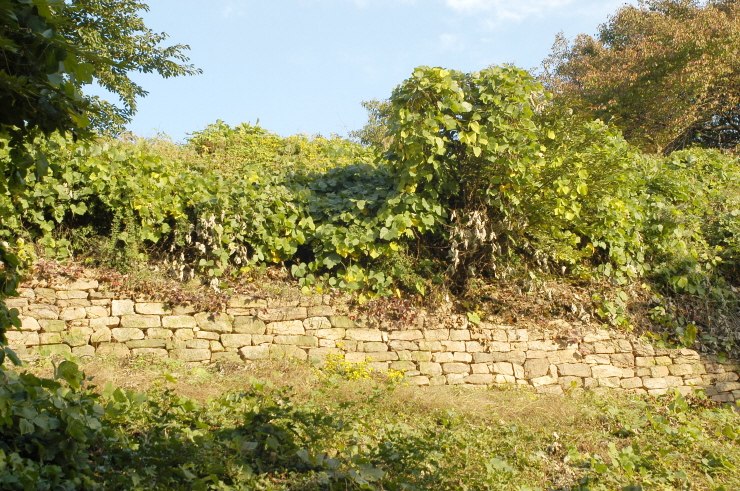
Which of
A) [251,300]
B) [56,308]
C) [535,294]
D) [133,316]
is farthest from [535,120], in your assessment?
[56,308]

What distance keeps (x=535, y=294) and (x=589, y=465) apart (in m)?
2.93

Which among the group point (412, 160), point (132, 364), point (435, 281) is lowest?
point (132, 364)

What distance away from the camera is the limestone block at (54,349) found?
21.4 feet

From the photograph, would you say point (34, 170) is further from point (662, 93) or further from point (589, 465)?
point (662, 93)

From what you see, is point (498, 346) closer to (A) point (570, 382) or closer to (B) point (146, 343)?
(A) point (570, 382)

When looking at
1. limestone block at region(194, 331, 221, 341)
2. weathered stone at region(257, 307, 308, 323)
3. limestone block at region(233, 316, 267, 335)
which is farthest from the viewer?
weathered stone at region(257, 307, 308, 323)

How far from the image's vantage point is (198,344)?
7.19 m

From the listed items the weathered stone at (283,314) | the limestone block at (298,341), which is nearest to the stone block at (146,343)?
the weathered stone at (283,314)

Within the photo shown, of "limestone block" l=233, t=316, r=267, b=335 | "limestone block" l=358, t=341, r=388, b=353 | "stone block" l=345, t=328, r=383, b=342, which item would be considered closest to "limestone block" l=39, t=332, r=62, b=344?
"limestone block" l=233, t=316, r=267, b=335

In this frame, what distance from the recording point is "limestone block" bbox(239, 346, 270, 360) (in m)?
7.26

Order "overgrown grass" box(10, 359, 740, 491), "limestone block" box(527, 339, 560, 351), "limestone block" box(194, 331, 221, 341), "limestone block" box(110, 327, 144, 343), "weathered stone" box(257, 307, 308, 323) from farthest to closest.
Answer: "limestone block" box(527, 339, 560, 351) < "weathered stone" box(257, 307, 308, 323) < "limestone block" box(194, 331, 221, 341) < "limestone block" box(110, 327, 144, 343) < "overgrown grass" box(10, 359, 740, 491)

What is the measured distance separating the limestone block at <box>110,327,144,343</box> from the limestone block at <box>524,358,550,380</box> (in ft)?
15.0

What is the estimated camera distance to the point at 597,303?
28.1 feet

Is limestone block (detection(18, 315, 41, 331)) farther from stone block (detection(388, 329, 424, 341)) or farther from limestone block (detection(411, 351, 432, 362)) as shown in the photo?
limestone block (detection(411, 351, 432, 362))
